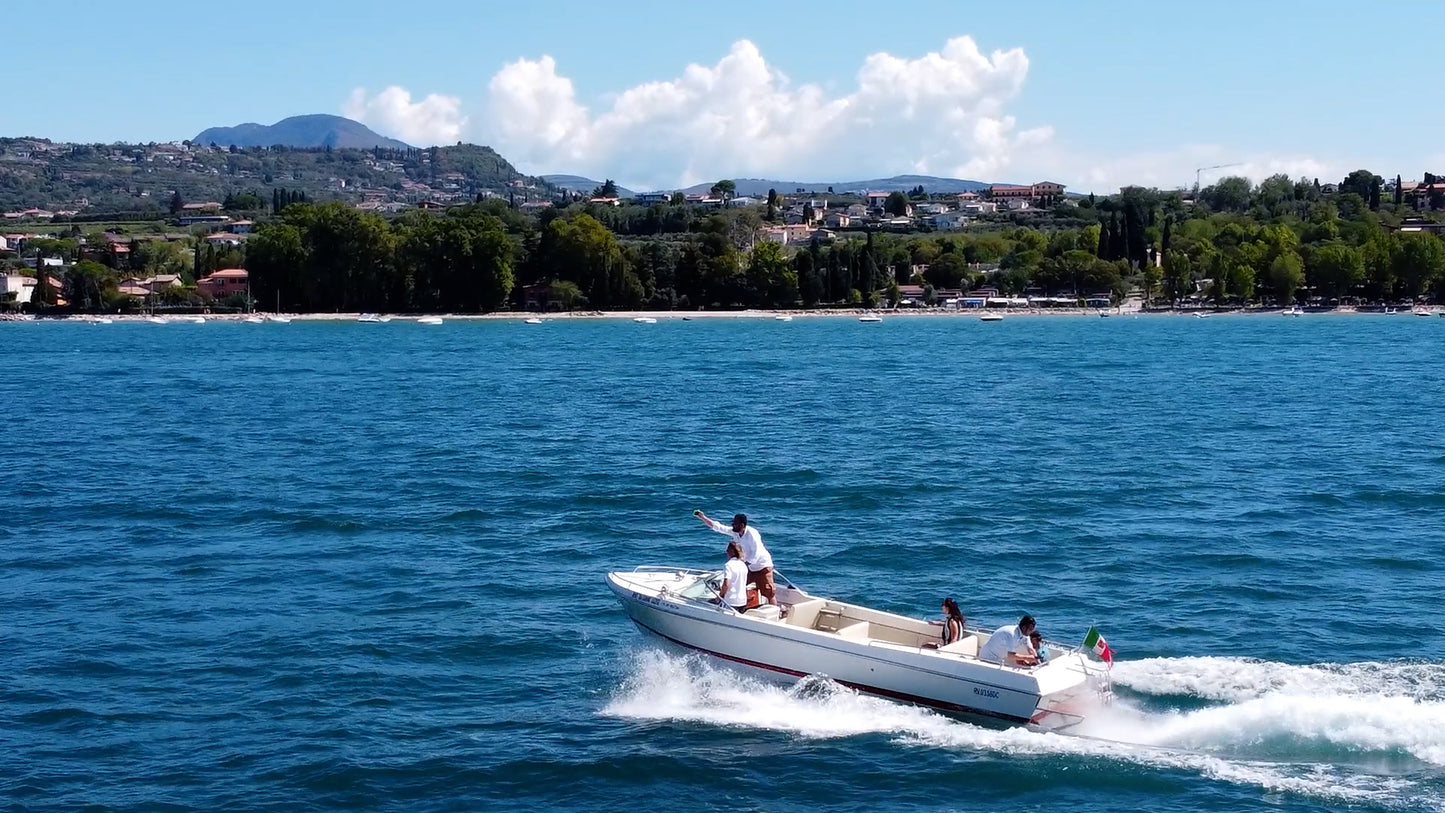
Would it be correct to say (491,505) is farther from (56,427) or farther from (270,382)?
(270,382)

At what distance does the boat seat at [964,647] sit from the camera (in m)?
22.0

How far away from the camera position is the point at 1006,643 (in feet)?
70.3

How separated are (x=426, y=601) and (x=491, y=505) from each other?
11288 millimetres

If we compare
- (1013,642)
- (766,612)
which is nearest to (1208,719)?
(1013,642)

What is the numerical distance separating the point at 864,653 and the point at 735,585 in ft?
7.95

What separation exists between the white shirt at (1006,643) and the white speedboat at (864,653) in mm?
304

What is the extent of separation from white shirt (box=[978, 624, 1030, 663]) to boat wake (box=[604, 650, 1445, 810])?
108 cm

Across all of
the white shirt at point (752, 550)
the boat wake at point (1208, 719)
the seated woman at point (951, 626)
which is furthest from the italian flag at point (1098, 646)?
the white shirt at point (752, 550)

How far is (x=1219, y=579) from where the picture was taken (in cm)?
3073

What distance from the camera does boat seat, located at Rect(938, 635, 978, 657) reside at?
22.0 m

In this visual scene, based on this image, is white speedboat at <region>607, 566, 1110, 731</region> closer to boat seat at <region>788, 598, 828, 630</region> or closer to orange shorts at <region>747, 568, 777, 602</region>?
boat seat at <region>788, 598, 828, 630</region>

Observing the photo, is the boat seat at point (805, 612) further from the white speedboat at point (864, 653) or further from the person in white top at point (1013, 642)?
the person in white top at point (1013, 642)

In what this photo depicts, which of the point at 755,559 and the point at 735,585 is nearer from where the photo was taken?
the point at 735,585

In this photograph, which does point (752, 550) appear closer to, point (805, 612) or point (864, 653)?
point (805, 612)
